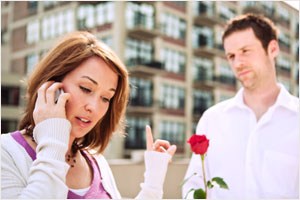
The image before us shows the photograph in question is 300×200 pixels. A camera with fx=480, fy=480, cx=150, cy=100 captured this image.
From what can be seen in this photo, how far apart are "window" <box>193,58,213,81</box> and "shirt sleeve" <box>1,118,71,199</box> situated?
2081 centimetres

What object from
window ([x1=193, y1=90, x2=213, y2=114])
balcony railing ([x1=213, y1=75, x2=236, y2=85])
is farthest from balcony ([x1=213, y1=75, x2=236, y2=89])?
window ([x1=193, y1=90, x2=213, y2=114])

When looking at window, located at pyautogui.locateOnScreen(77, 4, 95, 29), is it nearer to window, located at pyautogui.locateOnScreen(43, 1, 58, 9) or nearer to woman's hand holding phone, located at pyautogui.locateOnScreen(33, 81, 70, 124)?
window, located at pyautogui.locateOnScreen(43, 1, 58, 9)

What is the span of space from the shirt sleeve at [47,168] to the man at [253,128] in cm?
56

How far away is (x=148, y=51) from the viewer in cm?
1975

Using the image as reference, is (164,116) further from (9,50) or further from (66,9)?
(9,50)

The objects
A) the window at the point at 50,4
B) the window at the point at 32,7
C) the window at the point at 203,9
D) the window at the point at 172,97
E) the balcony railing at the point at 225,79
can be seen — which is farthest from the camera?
the balcony railing at the point at 225,79

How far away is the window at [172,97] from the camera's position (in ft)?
66.3

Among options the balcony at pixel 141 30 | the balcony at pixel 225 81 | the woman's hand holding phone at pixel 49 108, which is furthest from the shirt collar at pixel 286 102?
the balcony at pixel 225 81

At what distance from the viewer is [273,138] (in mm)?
1403

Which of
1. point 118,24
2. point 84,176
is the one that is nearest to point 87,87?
point 84,176

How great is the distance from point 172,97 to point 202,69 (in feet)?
7.49

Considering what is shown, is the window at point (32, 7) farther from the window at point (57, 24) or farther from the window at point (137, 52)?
the window at point (137, 52)

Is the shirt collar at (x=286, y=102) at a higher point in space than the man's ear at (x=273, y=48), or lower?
lower

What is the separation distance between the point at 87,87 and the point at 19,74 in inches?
805
